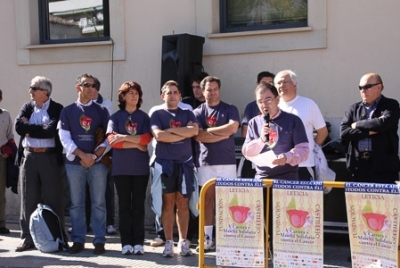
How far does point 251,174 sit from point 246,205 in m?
2.57

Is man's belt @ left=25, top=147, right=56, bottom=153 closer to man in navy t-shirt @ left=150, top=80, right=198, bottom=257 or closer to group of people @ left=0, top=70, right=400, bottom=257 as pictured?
group of people @ left=0, top=70, right=400, bottom=257

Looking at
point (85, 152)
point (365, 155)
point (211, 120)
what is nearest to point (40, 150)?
point (85, 152)

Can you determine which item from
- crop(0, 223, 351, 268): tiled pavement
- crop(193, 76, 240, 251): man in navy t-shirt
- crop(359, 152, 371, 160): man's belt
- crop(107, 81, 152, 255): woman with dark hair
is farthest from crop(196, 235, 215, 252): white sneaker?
crop(359, 152, 371, 160): man's belt

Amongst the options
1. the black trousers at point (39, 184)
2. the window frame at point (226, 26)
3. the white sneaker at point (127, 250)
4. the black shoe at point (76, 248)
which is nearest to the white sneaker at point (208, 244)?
the white sneaker at point (127, 250)

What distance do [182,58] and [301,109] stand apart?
234cm

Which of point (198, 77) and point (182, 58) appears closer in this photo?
point (198, 77)

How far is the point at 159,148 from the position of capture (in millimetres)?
7668

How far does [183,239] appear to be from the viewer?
7.74m

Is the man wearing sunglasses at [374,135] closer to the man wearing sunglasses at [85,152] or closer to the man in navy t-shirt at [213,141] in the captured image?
the man in navy t-shirt at [213,141]

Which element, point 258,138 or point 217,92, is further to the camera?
point 217,92

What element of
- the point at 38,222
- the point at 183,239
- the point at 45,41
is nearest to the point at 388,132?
the point at 183,239

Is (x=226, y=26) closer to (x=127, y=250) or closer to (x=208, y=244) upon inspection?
(x=208, y=244)

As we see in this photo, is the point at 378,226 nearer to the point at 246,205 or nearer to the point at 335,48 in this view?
the point at 246,205

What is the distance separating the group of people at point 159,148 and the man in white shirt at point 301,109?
0.01m
